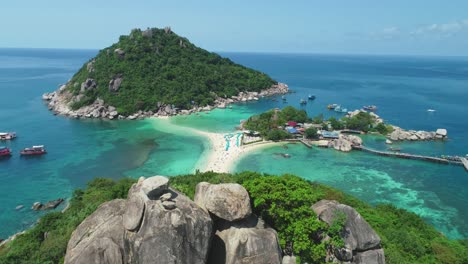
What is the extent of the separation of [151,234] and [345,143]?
48120 mm

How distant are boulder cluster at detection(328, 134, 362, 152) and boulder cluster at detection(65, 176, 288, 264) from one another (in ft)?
141

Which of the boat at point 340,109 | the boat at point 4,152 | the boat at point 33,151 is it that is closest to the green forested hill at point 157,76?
the boat at point 33,151

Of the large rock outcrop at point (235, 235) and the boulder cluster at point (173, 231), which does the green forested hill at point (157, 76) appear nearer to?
the boulder cluster at point (173, 231)

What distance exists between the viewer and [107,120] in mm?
73938

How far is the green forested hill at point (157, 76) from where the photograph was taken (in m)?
81.0

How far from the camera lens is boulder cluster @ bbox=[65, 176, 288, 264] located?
44.6ft

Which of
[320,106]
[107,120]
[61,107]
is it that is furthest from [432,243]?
[61,107]

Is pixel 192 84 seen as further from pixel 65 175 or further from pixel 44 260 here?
pixel 44 260

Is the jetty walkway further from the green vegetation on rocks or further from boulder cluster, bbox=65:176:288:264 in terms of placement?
boulder cluster, bbox=65:176:288:264

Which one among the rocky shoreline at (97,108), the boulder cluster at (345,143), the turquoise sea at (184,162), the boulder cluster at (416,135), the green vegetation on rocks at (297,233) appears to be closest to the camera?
the green vegetation on rocks at (297,233)

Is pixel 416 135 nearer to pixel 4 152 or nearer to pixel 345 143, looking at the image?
pixel 345 143

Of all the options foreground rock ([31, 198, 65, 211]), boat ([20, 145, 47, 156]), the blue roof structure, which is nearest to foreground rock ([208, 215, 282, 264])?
foreground rock ([31, 198, 65, 211])

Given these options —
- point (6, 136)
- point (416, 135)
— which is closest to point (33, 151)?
point (6, 136)

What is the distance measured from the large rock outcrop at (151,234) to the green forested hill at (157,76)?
65.0m
